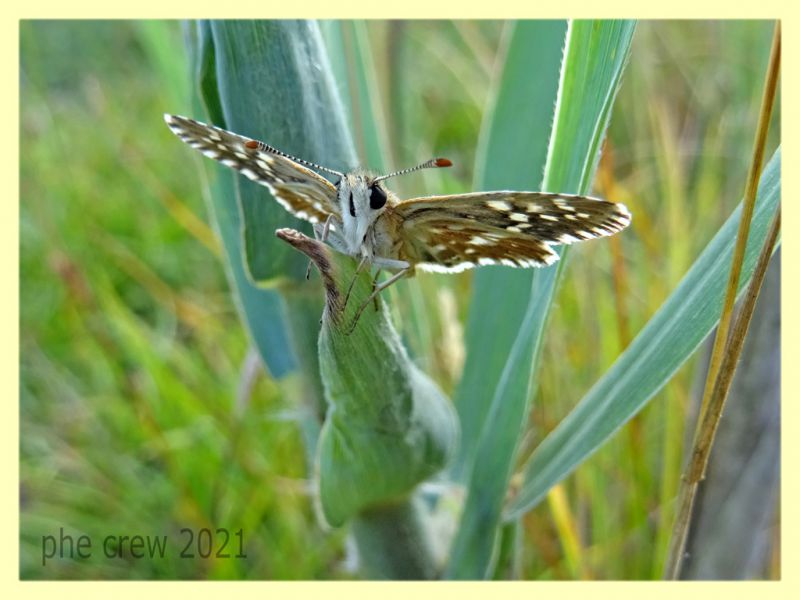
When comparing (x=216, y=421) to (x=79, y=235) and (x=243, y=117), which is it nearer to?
(x=79, y=235)

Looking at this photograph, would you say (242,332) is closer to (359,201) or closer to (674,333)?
(359,201)

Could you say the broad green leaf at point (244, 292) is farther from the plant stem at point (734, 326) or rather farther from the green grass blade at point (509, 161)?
the plant stem at point (734, 326)

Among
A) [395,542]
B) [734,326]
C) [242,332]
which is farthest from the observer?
[242,332]

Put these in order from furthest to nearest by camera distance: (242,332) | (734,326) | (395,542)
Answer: (242,332) → (395,542) → (734,326)

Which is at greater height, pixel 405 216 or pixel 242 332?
pixel 405 216

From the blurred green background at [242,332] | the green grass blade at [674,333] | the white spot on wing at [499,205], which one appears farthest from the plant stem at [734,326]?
the blurred green background at [242,332]

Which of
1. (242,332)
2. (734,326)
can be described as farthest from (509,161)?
(242,332)

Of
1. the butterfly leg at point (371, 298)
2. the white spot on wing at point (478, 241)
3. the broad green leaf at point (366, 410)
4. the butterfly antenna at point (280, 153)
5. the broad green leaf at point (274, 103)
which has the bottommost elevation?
the broad green leaf at point (366, 410)
